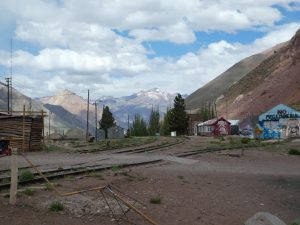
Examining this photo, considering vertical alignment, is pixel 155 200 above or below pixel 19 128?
below

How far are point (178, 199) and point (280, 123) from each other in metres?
64.4

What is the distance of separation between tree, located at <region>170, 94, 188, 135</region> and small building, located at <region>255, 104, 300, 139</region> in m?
22.9

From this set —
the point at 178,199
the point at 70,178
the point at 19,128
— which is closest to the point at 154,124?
the point at 19,128

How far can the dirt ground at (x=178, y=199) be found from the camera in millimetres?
10195

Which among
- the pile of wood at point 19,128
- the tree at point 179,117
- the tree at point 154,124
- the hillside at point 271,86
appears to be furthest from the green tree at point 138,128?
the pile of wood at point 19,128

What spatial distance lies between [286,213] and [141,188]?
168 inches

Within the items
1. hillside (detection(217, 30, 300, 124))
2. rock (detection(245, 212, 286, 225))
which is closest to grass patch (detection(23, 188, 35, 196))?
rock (detection(245, 212, 286, 225))

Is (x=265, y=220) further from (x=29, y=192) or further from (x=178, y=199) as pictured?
(x=29, y=192)

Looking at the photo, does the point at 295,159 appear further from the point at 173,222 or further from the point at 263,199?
the point at 173,222

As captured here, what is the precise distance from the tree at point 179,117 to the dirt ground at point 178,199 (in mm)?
74012

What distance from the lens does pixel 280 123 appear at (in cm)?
7519

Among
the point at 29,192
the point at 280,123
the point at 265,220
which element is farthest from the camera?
the point at 280,123

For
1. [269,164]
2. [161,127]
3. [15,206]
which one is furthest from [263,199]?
[161,127]

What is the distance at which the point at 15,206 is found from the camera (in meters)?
10.5
